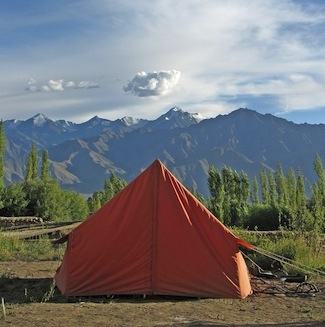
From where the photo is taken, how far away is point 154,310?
347 inches

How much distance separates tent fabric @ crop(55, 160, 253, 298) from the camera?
10.0 m

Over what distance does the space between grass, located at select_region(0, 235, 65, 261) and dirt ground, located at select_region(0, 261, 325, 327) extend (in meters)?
4.47

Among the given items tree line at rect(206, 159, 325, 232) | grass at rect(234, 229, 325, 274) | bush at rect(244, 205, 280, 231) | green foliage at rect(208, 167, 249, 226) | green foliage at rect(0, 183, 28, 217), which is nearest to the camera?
grass at rect(234, 229, 325, 274)

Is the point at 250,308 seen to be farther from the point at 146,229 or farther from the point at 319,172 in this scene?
the point at 319,172

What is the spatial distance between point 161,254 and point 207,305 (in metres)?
1.23

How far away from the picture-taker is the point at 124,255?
10172 millimetres

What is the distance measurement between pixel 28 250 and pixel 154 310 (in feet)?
28.4

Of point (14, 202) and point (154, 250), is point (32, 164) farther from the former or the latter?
point (154, 250)

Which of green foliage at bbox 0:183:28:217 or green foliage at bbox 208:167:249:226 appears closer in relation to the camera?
green foliage at bbox 0:183:28:217

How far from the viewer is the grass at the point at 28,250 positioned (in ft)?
50.9

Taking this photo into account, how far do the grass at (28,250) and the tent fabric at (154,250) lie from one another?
525cm

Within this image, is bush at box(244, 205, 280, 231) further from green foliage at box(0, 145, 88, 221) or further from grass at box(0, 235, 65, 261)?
grass at box(0, 235, 65, 261)

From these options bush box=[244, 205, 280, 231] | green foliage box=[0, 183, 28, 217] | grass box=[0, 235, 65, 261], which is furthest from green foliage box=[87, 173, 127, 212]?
grass box=[0, 235, 65, 261]

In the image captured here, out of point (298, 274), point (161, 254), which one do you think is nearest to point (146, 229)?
point (161, 254)
